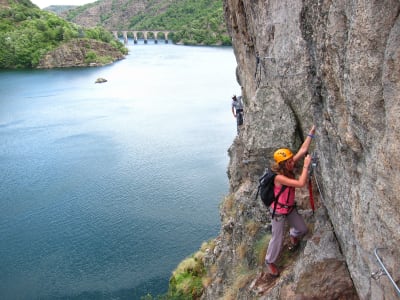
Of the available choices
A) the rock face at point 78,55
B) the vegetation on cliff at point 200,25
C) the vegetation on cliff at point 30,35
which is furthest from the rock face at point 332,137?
the vegetation on cliff at point 200,25

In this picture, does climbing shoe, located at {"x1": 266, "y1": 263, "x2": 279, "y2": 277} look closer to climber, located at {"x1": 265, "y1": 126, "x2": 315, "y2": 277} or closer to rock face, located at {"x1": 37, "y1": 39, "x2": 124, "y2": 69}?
climber, located at {"x1": 265, "y1": 126, "x2": 315, "y2": 277}

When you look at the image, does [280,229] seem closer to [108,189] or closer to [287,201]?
[287,201]

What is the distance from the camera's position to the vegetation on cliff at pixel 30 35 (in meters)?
113

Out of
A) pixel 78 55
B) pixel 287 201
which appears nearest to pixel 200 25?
pixel 78 55

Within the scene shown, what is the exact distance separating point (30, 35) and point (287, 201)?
437ft

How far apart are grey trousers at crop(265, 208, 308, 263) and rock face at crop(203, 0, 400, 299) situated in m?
0.29

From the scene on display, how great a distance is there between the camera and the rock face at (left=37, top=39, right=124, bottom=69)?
11256 centimetres

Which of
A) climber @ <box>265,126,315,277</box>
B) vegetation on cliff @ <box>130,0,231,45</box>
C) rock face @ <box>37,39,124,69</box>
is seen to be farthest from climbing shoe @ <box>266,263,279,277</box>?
vegetation on cliff @ <box>130,0,231,45</box>

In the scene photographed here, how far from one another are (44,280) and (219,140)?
2352 cm

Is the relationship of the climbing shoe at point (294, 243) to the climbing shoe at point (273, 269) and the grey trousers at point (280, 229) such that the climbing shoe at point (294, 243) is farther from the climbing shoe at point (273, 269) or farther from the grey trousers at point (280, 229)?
the climbing shoe at point (273, 269)

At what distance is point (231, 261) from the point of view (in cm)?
1278

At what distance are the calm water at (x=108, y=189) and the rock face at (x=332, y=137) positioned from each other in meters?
13.7

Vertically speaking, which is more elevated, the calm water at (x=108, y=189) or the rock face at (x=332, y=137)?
the rock face at (x=332, y=137)

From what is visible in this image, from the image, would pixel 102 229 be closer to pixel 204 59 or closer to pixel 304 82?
pixel 304 82
